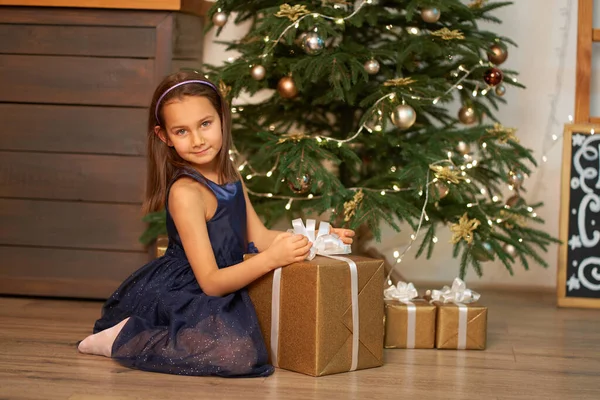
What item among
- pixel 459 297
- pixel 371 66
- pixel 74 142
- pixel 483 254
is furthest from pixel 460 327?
pixel 74 142

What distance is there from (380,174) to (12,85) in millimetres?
1211

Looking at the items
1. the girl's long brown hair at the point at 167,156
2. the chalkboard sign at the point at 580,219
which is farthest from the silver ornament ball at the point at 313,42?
the chalkboard sign at the point at 580,219

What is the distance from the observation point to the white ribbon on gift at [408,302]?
201 cm

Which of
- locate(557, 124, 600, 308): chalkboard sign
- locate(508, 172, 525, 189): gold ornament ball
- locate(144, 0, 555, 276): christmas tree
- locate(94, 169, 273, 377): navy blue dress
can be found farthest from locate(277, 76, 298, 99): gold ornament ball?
locate(557, 124, 600, 308): chalkboard sign

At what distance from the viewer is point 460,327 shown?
6.60 feet

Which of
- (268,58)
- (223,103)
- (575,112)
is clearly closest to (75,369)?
A: (223,103)

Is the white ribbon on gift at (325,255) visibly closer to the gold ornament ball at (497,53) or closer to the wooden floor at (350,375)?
the wooden floor at (350,375)

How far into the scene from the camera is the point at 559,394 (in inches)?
64.9

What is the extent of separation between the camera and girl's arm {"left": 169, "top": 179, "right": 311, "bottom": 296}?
174 cm

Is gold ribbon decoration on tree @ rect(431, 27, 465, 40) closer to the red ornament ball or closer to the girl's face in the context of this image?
the red ornament ball

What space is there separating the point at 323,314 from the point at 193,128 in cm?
53

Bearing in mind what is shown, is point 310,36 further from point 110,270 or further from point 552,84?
point 552,84

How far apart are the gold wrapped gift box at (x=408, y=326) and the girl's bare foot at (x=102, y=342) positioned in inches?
25.3

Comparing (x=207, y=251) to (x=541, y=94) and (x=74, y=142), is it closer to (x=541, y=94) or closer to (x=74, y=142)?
(x=74, y=142)
